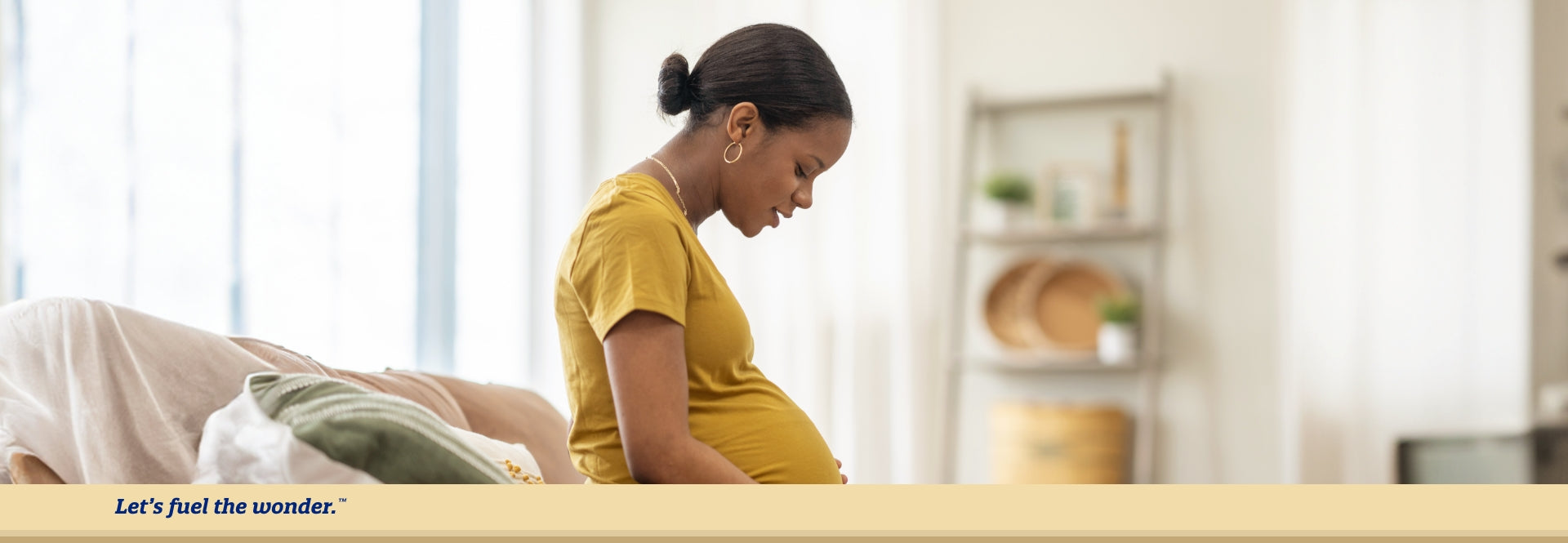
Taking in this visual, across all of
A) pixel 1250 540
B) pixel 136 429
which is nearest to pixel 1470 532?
pixel 1250 540

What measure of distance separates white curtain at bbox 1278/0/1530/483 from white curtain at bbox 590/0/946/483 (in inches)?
45.9

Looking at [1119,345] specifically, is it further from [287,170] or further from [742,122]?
[742,122]

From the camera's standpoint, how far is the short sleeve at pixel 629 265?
102 cm

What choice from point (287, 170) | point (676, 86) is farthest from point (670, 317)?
point (287, 170)

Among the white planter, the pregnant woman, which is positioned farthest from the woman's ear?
the white planter

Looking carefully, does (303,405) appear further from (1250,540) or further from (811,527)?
(1250,540)

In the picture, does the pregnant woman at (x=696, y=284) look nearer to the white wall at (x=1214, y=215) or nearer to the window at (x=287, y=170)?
the window at (x=287, y=170)

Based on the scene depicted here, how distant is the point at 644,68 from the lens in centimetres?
423

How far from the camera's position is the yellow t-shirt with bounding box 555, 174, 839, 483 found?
3.41 ft

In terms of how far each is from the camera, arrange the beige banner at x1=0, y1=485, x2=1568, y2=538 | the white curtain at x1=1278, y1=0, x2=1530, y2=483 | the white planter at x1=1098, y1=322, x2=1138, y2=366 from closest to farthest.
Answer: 1. the beige banner at x1=0, y1=485, x2=1568, y2=538
2. the white curtain at x1=1278, y1=0, x2=1530, y2=483
3. the white planter at x1=1098, y1=322, x2=1138, y2=366

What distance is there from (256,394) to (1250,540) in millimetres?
813

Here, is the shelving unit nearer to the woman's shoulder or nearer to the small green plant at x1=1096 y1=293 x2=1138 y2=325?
the small green plant at x1=1096 y1=293 x2=1138 y2=325

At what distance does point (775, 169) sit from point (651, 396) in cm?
33

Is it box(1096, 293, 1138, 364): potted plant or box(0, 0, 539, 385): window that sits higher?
box(0, 0, 539, 385): window
